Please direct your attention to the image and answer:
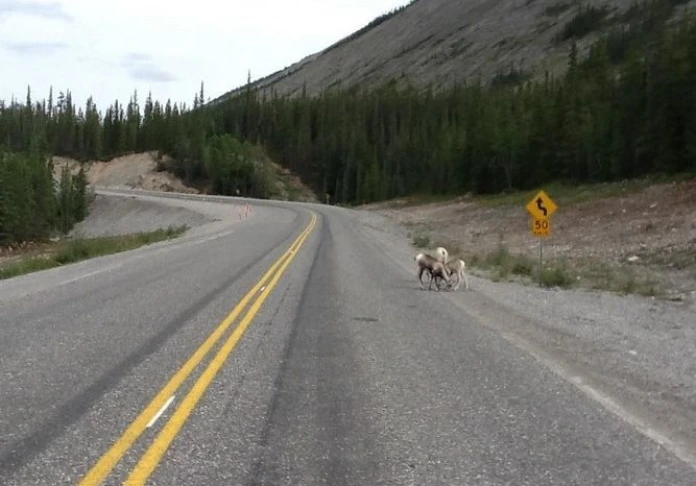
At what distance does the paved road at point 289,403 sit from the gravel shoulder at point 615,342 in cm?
37

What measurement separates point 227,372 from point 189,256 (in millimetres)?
18894

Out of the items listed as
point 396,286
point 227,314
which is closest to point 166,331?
point 227,314

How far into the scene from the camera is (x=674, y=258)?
23781mm

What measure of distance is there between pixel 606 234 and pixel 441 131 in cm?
9622

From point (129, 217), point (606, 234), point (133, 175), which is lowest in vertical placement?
point (129, 217)

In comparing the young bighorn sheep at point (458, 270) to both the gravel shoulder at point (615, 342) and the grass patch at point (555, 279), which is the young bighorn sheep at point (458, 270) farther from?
the grass patch at point (555, 279)

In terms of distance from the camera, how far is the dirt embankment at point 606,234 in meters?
22.1

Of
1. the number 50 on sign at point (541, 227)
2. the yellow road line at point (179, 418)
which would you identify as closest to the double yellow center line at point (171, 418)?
the yellow road line at point (179, 418)

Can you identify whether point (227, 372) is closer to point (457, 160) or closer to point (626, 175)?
point (626, 175)

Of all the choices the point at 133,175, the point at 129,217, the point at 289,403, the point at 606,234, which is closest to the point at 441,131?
the point at 133,175

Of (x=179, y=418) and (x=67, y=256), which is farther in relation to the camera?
(x=67, y=256)

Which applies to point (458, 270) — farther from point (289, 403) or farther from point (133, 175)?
point (133, 175)

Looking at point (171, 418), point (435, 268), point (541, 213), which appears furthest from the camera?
point (541, 213)

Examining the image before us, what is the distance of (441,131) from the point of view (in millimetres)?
128125
